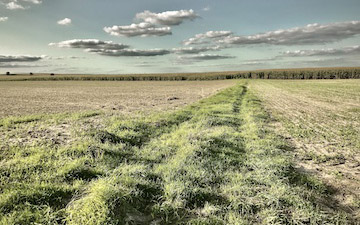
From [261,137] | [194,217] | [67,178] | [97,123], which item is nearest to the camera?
[194,217]

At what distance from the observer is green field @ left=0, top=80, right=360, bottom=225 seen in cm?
409

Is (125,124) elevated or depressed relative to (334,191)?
elevated

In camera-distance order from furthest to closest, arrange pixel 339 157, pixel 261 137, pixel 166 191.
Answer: pixel 261 137
pixel 339 157
pixel 166 191

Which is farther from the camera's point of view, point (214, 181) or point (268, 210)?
point (214, 181)

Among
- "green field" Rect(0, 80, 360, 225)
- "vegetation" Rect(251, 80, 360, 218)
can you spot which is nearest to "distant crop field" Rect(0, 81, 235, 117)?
"green field" Rect(0, 80, 360, 225)

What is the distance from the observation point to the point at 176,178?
5.37 m

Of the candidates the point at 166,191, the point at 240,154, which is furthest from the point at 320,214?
the point at 240,154

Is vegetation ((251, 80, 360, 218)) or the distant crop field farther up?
the distant crop field

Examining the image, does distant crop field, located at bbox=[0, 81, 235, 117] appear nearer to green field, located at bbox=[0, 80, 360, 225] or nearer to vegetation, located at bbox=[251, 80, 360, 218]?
green field, located at bbox=[0, 80, 360, 225]

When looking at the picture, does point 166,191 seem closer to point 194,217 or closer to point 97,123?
point 194,217

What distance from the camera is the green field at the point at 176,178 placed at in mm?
4094

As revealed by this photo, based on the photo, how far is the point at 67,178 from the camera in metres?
5.31

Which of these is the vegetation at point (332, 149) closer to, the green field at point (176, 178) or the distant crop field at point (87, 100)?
the green field at point (176, 178)

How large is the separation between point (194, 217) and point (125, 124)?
707cm
